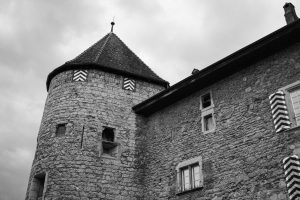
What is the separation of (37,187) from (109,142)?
2.74 m

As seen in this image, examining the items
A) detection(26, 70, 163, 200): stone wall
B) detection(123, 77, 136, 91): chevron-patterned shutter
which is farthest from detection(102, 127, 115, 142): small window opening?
detection(123, 77, 136, 91): chevron-patterned shutter

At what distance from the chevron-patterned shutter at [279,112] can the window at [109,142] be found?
5585 millimetres

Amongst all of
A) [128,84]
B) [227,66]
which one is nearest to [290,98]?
[227,66]

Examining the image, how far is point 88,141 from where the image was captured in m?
11.5

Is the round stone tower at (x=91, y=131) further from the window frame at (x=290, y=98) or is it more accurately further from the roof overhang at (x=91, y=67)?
the window frame at (x=290, y=98)

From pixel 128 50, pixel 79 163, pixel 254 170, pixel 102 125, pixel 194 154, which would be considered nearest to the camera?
pixel 254 170

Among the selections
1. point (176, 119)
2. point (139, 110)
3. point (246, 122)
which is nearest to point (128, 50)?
point (139, 110)

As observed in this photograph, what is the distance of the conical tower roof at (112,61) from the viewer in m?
13.2

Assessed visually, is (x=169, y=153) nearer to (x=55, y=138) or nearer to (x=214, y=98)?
(x=214, y=98)

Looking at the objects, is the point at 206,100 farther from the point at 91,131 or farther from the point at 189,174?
the point at 91,131

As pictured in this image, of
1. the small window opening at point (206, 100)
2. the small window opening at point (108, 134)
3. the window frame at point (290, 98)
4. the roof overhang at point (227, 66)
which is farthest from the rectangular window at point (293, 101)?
the small window opening at point (108, 134)

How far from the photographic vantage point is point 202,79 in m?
10.7

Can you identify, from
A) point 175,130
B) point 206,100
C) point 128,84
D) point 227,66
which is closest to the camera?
point 227,66

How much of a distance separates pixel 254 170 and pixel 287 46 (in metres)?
3.40
